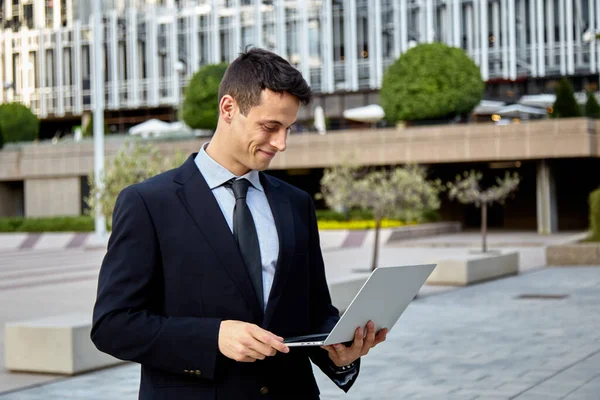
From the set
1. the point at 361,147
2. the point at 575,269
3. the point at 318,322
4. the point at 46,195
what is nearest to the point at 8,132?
the point at 46,195

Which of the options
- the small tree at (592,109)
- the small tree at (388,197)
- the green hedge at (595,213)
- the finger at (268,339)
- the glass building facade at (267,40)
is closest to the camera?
the finger at (268,339)

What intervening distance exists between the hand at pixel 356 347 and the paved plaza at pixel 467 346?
4691 millimetres

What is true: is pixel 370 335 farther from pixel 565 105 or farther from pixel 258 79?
pixel 565 105

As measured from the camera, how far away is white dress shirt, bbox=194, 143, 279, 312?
9.34ft

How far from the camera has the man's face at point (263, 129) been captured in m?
2.76

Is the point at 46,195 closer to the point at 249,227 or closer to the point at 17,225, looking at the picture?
the point at 17,225

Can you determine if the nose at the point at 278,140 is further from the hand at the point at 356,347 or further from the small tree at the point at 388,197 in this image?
the small tree at the point at 388,197

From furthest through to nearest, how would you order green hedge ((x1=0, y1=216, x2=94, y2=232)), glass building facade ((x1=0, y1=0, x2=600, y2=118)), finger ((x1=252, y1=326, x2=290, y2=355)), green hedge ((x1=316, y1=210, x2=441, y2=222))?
glass building facade ((x1=0, y1=0, x2=600, y2=118)) → green hedge ((x1=0, y1=216, x2=94, y2=232)) → green hedge ((x1=316, y1=210, x2=441, y2=222)) → finger ((x1=252, y1=326, x2=290, y2=355))

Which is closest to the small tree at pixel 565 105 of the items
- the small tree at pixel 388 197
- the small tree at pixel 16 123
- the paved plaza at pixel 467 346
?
the small tree at pixel 388 197

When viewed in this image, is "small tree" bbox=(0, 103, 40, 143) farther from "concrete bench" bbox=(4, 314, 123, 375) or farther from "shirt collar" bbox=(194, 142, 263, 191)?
"shirt collar" bbox=(194, 142, 263, 191)

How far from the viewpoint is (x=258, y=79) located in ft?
9.07

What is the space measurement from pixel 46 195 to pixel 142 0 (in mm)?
16219

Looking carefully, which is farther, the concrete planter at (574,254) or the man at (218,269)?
the concrete planter at (574,254)

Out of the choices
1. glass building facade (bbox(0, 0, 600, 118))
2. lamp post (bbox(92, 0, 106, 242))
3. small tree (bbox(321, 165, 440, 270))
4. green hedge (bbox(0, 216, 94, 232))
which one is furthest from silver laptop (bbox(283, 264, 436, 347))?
glass building facade (bbox(0, 0, 600, 118))
